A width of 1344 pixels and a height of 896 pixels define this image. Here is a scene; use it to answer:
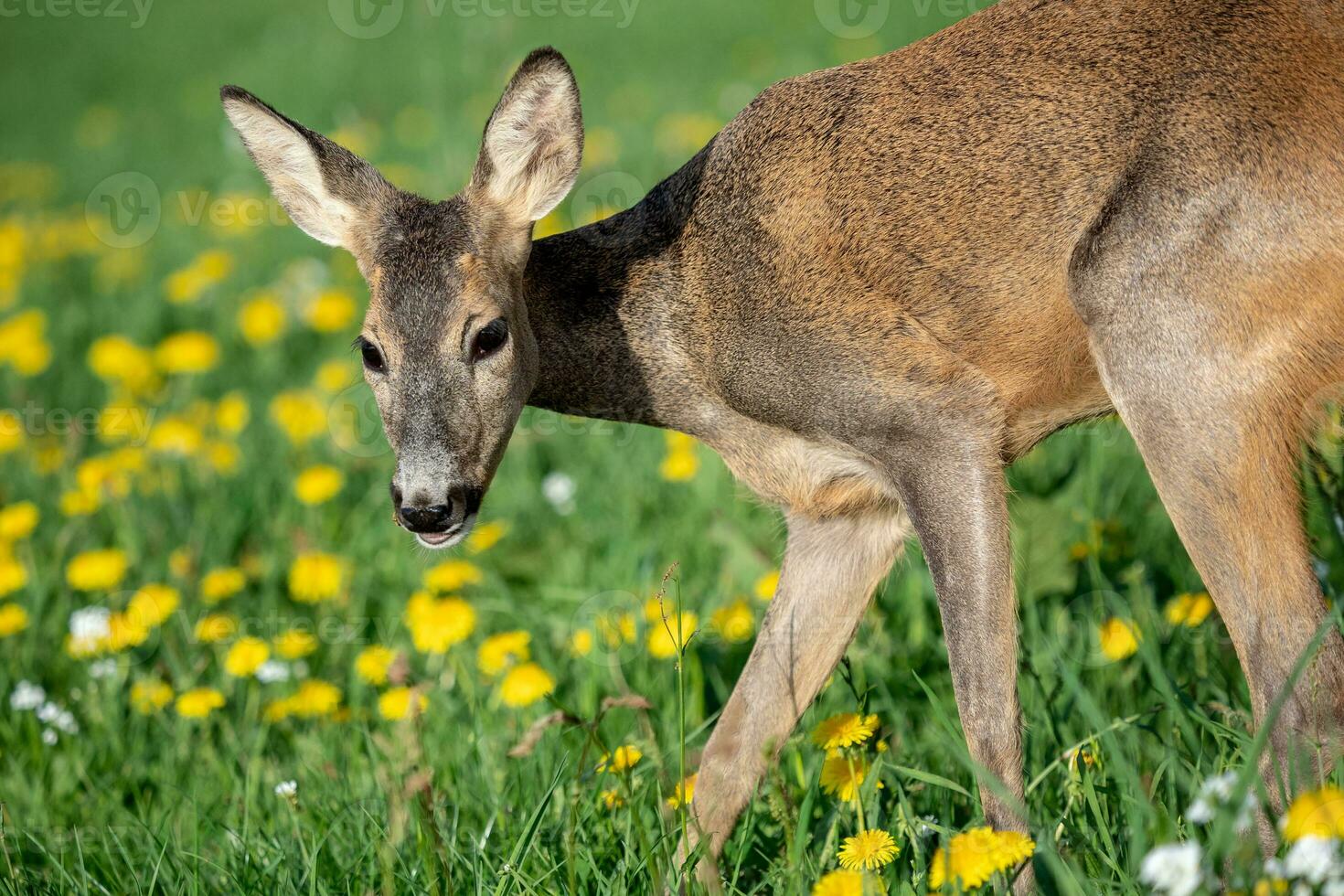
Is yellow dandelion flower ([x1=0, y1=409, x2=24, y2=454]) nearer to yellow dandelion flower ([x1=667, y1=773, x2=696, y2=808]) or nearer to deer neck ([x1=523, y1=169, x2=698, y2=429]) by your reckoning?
deer neck ([x1=523, y1=169, x2=698, y2=429])

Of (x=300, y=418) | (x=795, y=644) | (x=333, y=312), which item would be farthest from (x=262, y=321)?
(x=795, y=644)

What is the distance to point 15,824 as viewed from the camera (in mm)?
4070

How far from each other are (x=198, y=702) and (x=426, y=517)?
1.09 metres

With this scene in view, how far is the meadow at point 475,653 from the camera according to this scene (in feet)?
11.0

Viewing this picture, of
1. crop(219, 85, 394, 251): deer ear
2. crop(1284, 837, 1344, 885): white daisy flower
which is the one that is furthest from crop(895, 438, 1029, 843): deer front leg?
crop(219, 85, 394, 251): deer ear

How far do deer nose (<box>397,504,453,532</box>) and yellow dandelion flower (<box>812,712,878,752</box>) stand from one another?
42.6 inches

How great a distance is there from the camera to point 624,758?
3682 mm

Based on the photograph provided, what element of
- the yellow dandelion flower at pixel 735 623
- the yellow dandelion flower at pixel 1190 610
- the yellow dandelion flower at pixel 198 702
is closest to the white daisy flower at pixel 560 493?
the yellow dandelion flower at pixel 735 623

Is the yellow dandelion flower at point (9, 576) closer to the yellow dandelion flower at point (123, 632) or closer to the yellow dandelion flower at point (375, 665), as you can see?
the yellow dandelion flower at point (123, 632)

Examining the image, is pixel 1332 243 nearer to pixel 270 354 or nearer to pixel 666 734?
pixel 666 734

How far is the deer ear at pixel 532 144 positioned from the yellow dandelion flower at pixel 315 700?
1.49 meters

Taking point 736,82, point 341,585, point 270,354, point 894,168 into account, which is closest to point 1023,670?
point 894,168

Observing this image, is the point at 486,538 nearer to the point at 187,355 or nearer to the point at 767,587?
the point at 767,587

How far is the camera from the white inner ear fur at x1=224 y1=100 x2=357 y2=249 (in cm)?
444
